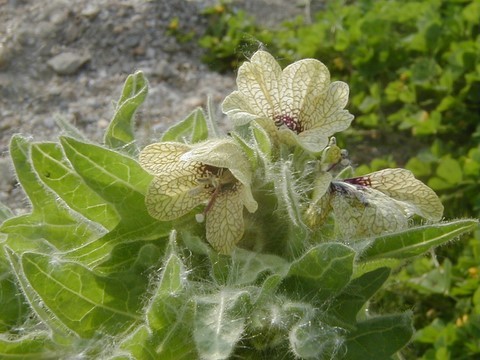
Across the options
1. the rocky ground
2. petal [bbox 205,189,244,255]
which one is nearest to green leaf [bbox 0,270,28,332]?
petal [bbox 205,189,244,255]

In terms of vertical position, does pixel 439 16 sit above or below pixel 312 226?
below

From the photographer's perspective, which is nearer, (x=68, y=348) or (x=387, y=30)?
(x=68, y=348)

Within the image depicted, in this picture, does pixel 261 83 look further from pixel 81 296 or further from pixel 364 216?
pixel 81 296

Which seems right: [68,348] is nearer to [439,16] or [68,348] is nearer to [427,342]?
[427,342]

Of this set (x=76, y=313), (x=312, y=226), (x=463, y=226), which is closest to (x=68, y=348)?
(x=76, y=313)

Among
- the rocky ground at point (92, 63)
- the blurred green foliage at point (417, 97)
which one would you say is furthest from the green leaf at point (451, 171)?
the rocky ground at point (92, 63)

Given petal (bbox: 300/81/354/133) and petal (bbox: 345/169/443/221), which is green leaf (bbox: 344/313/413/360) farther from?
petal (bbox: 300/81/354/133)
